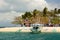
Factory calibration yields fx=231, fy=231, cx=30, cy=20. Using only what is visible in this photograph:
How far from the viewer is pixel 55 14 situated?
10588 centimetres

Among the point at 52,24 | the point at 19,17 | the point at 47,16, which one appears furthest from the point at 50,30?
the point at 19,17

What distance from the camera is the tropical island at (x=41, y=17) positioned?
339 feet

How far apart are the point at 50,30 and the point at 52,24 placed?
20739mm

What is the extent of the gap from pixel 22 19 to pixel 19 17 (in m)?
3.90

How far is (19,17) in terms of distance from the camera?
112m

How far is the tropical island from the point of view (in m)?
103

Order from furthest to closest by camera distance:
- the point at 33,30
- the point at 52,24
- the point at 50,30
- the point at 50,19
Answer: the point at 50,19 < the point at 52,24 < the point at 50,30 < the point at 33,30

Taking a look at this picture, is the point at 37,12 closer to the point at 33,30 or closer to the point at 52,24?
the point at 52,24

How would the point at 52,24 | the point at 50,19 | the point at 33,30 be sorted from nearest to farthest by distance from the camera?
the point at 33,30
the point at 52,24
the point at 50,19

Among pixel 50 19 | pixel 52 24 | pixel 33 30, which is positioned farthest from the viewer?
pixel 50 19

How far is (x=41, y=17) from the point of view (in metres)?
105

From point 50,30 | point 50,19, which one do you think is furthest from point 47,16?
point 50,30

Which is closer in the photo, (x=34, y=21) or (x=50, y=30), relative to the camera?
(x=50, y=30)

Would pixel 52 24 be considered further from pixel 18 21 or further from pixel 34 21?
pixel 18 21
